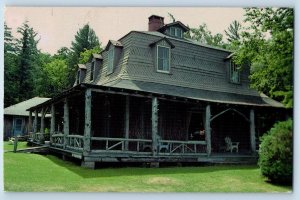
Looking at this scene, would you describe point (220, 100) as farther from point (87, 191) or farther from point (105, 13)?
point (87, 191)

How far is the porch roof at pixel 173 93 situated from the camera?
13720 millimetres

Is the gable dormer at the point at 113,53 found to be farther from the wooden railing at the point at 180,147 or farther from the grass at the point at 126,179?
the grass at the point at 126,179

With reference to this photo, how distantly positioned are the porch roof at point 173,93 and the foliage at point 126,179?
2.84 meters

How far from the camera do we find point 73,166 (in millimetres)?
13703

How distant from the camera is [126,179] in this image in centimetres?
1139

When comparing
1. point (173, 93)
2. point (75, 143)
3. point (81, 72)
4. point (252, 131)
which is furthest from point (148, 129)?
point (81, 72)

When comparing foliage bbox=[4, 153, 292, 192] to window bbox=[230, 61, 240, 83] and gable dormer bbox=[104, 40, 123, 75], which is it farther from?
window bbox=[230, 61, 240, 83]

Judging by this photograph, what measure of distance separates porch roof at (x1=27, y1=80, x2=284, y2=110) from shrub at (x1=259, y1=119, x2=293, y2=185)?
2614 millimetres

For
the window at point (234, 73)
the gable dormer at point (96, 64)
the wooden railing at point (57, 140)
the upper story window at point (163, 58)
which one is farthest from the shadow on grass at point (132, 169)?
the gable dormer at point (96, 64)

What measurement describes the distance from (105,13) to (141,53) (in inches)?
195

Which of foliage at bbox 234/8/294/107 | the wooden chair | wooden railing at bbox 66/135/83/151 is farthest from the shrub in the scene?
wooden railing at bbox 66/135/83/151

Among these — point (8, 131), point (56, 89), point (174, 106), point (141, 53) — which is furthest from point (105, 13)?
point (8, 131)

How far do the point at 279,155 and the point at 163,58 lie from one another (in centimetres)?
796

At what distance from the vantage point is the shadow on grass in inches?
483
